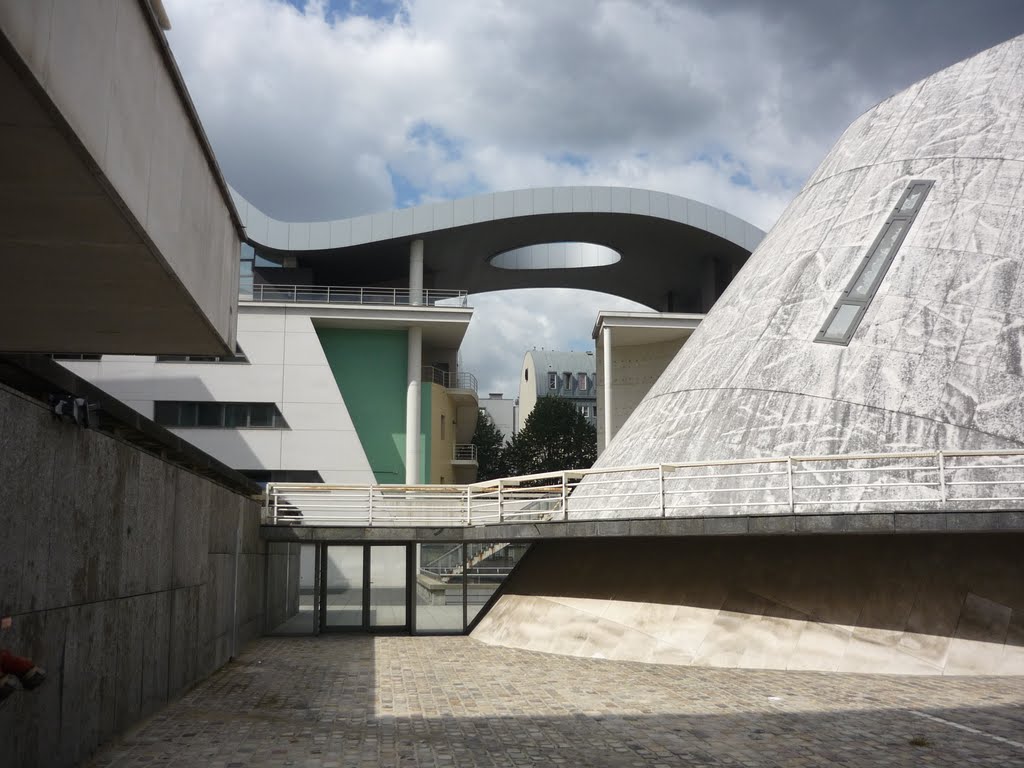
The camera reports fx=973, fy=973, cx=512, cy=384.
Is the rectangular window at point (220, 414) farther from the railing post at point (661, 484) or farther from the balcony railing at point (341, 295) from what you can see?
the railing post at point (661, 484)

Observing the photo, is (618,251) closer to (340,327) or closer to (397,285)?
(397,285)

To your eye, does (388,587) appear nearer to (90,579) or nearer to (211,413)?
(90,579)

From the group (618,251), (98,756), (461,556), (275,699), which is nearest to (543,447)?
(618,251)

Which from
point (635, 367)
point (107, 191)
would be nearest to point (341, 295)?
point (635, 367)

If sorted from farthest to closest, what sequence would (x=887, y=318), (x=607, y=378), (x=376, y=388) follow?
1. (x=607, y=378)
2. (x=376, y=388)
3. (x=887, y=318)

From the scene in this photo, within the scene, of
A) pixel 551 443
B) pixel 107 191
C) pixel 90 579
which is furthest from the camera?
pixel 551 443

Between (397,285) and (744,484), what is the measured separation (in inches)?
1148

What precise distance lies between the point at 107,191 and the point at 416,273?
33.2 m

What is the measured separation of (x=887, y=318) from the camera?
16.8 meters

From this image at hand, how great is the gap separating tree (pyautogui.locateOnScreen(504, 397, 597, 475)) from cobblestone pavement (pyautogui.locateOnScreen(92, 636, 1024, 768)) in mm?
41806

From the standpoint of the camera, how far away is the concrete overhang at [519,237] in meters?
38.8

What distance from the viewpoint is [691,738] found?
10.1 meters

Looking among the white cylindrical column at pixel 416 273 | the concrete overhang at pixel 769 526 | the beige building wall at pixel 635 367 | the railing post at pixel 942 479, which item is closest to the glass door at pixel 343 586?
the concrete overhang at pixel 769 526

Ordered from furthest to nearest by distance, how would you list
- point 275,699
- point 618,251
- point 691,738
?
point 618,251 → point 275,699 → point 691,738
